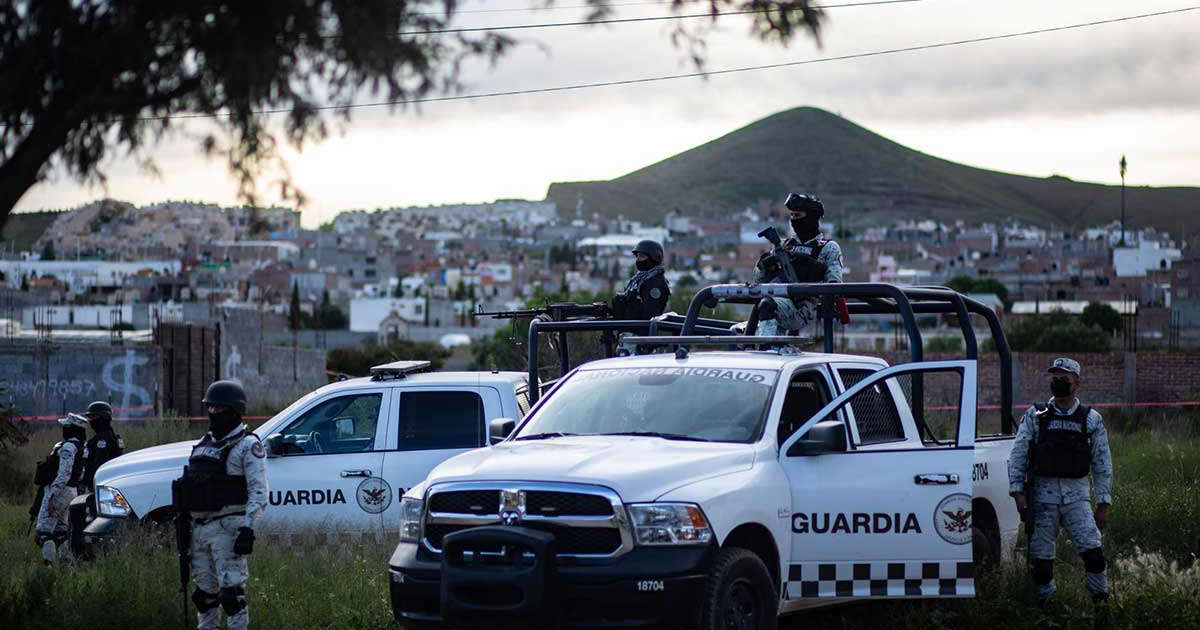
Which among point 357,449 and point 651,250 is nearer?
point 357,449

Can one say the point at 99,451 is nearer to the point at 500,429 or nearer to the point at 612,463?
the point at 500,429

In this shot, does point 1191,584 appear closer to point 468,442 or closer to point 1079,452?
point 1079,452

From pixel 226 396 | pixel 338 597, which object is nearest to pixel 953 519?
pixel 338 597

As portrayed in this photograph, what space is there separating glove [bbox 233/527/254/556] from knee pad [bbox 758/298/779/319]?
4.54 metres

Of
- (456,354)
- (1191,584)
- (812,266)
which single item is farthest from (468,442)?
(456,354)

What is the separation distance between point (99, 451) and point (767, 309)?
23.0 feet

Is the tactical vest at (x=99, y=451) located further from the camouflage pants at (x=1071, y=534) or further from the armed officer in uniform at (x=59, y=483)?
the camouflage pants at (x=1071, y=534)

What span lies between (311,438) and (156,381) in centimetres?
2279

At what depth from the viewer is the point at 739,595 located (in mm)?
8031

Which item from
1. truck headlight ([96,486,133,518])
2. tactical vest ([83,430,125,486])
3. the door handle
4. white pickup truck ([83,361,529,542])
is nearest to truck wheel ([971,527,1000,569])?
the door handle

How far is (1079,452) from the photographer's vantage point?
1018 cm

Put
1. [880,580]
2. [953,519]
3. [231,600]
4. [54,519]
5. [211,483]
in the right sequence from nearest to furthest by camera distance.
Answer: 1. [880,580]
2. [953,519]
3. [231,600]
4. [211,483]
5. [54,519]

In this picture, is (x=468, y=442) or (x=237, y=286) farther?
(x=237, y=286)

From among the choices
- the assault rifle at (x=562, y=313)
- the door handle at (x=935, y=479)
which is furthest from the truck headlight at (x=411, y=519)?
the assault rifle at (x=562, y=313)
